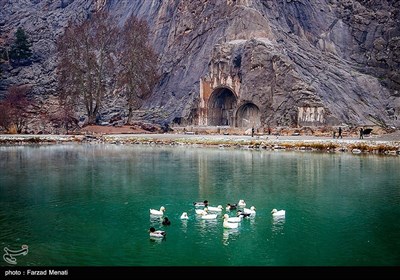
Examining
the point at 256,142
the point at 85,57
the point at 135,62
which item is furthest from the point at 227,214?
the point at 85,57

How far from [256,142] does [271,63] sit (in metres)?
21.1

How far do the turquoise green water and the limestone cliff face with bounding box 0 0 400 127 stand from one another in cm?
3033

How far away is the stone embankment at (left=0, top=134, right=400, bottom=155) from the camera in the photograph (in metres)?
43.9

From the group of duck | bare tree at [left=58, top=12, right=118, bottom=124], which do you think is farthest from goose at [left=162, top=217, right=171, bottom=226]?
bare tree at [left=58, top=12, right=118, bottom=124]

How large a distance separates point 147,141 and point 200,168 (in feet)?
80.9

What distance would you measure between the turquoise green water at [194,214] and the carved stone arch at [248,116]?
103 ft

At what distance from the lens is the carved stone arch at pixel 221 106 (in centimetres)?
7012

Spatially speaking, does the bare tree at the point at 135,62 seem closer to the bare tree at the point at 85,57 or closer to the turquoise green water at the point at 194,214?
the bare tree at the point at 85,57

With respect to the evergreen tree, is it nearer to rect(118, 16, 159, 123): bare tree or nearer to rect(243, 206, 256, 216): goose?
rect(118, 16, 159, 123): bare tree

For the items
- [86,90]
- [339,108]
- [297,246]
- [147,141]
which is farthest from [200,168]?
[86,90]

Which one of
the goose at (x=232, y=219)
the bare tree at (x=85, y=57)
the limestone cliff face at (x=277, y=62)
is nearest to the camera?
the goose at (x=232, y=219)

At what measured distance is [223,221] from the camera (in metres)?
17.2

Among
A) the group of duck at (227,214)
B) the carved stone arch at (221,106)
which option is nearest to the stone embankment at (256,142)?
the carved stone arch at (221,106)

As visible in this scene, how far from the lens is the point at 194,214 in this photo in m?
18.8
